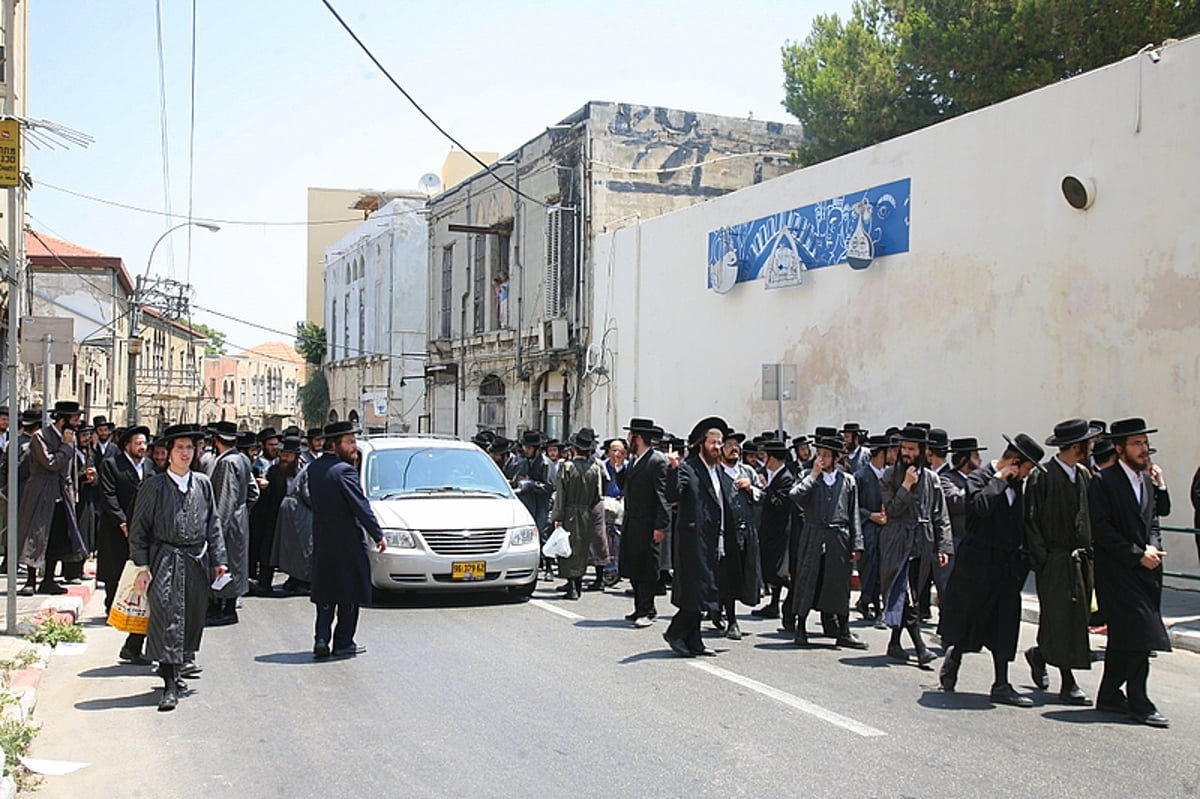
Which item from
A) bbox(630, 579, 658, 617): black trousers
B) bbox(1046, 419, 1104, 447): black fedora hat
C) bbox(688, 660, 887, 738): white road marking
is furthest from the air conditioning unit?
bbox(1046, 419, 1104, 447): black fedora hat

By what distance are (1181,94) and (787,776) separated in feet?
38.7

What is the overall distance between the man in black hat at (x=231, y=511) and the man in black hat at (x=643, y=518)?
351cm

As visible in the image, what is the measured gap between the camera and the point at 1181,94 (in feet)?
48.8

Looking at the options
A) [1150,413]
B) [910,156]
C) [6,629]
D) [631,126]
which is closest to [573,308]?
[631,126]

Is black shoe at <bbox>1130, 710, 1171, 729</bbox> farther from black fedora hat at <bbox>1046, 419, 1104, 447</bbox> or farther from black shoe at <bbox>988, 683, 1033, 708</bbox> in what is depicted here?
black fedora hat at <bbox>1046, 419, 1104, 447</bbox>

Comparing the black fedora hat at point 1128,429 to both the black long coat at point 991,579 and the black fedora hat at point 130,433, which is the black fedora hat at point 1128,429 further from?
the black fedora hat at point 130,433

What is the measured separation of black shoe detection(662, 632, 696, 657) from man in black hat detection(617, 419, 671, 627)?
3.10 feet

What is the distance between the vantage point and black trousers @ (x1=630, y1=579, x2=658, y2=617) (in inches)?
451

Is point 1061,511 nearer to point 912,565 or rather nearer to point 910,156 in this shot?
point 912,565

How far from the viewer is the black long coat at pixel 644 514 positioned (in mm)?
10977

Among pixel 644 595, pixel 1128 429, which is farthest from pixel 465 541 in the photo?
pixel 1128 429

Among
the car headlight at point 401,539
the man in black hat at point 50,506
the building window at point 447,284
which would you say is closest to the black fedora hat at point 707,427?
the car headlight at point 401,539

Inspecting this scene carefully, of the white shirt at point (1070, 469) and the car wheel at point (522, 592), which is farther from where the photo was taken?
the car wheel at point (522, 592)

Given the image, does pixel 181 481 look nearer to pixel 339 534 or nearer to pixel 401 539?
pixel 339 534
